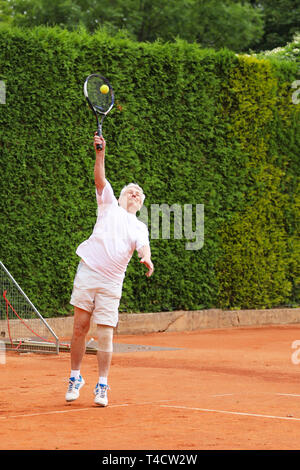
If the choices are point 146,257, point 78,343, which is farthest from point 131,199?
point 78,343

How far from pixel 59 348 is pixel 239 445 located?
213 inches

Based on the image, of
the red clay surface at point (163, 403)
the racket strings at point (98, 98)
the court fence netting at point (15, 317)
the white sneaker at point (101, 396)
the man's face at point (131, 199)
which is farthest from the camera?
the court fence netting at point (15, 317)

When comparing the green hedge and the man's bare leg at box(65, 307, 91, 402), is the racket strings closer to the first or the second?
the man's bare leg at box(65, 307, 91, 402)

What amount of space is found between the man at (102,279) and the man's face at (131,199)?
0.18 m

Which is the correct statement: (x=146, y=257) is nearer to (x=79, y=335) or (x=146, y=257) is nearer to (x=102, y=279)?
(x=102, y=279)

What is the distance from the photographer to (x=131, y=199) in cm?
649

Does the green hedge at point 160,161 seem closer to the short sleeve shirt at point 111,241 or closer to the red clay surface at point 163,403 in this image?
the red clay surface at point 163,403

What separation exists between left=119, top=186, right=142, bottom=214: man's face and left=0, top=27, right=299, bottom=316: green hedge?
460cm

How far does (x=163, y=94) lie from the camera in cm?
1269

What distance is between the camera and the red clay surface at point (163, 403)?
15.5 ft

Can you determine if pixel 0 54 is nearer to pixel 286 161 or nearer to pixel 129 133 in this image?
pixel 129 133

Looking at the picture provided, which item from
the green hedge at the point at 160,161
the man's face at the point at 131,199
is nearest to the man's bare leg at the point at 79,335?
the man's face at the point at 131,199

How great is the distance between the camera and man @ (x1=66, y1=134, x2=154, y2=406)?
20.1ft

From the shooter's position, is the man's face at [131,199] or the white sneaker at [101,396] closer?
the white sneaker at [101,396]
